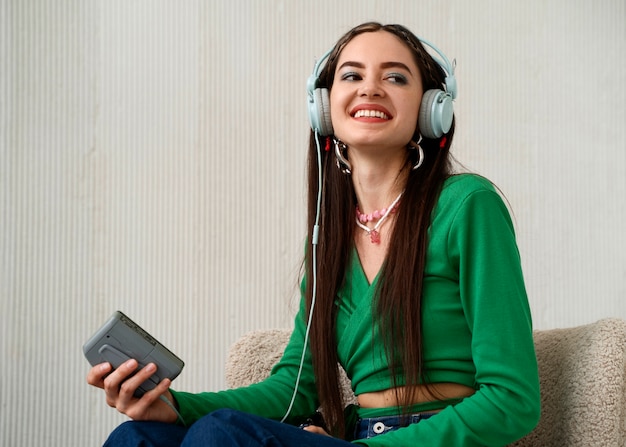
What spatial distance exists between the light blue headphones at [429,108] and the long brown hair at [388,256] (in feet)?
0.10

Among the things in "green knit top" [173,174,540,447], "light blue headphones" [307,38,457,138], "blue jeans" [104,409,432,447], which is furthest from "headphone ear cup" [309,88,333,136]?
"blue jeans" [104,409,432,447]

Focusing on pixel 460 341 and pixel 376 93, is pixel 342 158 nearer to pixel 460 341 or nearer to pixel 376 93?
pixel 376 93

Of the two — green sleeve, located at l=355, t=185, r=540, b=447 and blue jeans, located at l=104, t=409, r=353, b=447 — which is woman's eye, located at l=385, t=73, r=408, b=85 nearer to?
green sleeve, located at l=355, t=185, r=540, b=447

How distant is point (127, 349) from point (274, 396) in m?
0.31

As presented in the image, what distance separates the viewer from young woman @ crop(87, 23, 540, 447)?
3.78 ft

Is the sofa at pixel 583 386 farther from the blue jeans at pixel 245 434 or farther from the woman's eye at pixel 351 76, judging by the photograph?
the woman's eye at pixel 351 76

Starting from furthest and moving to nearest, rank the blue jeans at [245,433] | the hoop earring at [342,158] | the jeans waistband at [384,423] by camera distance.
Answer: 1. the hoop earring at [342,158]
2. the jeans waistband at [384,423]
3. the blue jeans at [245,433]

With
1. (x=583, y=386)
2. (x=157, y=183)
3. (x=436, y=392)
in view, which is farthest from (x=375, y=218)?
(x=157, y=183)

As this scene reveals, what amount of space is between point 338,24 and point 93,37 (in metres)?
0.67

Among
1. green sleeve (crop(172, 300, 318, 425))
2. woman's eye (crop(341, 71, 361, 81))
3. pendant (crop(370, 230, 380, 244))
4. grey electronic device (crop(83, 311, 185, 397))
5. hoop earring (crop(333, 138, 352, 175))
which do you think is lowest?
green sleeve (crop(172, 300, 318, 425))

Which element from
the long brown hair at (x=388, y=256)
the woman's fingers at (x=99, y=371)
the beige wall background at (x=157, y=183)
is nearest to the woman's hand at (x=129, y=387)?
the woman's fingers at (x=99, y=371)

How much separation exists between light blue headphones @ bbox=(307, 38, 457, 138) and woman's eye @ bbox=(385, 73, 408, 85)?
42 millimetres

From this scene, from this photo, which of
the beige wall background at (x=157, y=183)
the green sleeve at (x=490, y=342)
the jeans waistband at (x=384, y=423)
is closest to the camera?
the green sleeve at (x=490, y=342)

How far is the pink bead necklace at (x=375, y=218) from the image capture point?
1406 mm
